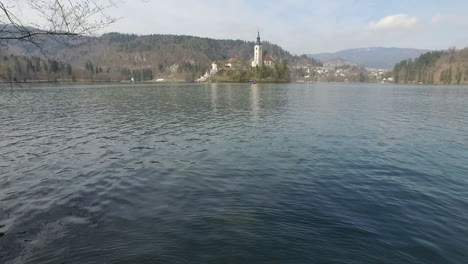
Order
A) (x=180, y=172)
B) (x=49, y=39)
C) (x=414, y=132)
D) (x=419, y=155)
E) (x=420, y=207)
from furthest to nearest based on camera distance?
(x=414, y=132) < (x=419, y=155) < (x=180, y=172) < (x=420, y=207) < (x=49, y=39)

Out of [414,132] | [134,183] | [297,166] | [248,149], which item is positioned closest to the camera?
[134,183]

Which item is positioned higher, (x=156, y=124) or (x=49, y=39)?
(x=49, y=39)

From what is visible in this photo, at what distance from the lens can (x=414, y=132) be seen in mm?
29625

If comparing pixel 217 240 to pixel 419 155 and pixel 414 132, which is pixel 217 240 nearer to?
pixel 419 155

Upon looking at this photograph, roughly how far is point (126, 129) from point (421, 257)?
28.0m

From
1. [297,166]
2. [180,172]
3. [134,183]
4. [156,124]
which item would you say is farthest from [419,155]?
[156,124]

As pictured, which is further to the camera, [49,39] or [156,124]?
[156,124]

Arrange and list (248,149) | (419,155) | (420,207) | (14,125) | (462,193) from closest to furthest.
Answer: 1. (420,207)
2. (462,193)
3. (419,155)
4. (248,149)
5. (14,125)

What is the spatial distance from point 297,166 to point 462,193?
807 centimetres

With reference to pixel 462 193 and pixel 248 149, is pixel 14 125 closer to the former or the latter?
pixel 248 149

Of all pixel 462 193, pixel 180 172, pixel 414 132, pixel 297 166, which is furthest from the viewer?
pixel 414 132

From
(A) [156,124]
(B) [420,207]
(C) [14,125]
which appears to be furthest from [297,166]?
(C) [14,125]

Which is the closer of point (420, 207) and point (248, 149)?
point (420, 207)

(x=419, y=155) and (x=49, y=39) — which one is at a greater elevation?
(x=49, y=39)
